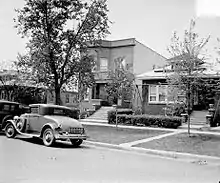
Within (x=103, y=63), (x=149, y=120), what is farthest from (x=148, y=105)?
(x=103, y=63)

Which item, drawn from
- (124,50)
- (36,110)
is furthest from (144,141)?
(124,50)

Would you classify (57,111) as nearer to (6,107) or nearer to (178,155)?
(6,107)

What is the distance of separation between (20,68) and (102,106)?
1118 centimetres

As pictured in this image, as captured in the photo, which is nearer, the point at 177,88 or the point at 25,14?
the point at 177,88

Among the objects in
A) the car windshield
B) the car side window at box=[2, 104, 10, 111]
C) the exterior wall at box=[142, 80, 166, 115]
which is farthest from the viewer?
the exterior wall at box=[142, 80, 166, 115]

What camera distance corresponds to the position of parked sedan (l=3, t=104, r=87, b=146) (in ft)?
39.4

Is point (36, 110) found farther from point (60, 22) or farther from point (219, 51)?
point (219, 51)

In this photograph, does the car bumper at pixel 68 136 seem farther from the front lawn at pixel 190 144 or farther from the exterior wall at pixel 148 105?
the exterior wall at pixel 148 105

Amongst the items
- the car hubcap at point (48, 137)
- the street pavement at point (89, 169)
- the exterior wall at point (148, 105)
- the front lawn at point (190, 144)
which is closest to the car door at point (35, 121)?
the car hubcap at point (48, 137)

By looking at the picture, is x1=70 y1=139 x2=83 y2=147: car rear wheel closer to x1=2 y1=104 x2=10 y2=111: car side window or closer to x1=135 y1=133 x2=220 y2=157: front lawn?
x1=135 y1=133 x2=220 y2=157: front lawn

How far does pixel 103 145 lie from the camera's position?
521 inches

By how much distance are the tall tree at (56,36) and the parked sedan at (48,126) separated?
16.6 ft

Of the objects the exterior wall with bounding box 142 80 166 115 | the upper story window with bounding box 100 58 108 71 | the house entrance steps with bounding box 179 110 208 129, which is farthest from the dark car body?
the upper story window with bounding box 100 58 108 71

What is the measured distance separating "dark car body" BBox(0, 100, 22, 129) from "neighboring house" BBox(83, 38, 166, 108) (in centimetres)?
1337
